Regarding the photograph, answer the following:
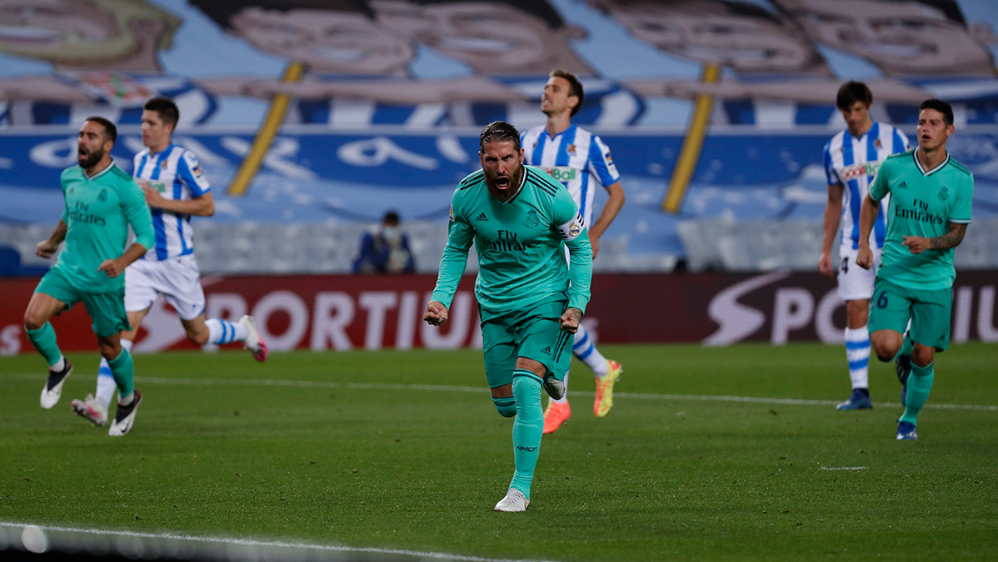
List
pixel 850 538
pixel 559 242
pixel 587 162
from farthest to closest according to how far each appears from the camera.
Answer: pixel 587 162, pixel 559 242, pixel 850 538

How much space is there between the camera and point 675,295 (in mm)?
18000

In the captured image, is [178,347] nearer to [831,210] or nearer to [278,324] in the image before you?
[278,324]

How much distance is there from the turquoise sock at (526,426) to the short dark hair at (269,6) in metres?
24.8

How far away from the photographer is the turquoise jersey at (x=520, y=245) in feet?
20.2

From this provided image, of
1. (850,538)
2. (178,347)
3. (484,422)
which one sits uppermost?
(850,538)

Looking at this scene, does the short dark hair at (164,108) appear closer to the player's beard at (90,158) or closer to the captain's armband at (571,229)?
the player's beard at (90,158)

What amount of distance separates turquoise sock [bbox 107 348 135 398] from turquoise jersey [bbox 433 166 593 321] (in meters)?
3.44

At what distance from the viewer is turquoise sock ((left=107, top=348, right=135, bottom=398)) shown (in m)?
8.91

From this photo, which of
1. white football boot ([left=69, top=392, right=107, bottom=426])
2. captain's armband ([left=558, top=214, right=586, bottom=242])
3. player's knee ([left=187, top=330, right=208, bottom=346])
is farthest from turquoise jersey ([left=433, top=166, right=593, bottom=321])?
player's knee ([left=187, top=330, right=208, bottom=346])

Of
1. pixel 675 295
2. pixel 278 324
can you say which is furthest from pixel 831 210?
pixel 278 324

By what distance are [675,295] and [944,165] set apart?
981cm

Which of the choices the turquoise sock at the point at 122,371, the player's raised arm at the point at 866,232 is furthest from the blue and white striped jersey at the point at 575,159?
the turquoise sock at the point at 122,371

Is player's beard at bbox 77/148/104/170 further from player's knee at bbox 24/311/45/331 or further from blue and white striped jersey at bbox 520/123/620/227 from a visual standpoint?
blue and white striped jersey at bbox 520/123/620/227

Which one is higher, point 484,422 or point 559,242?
point 559,242
